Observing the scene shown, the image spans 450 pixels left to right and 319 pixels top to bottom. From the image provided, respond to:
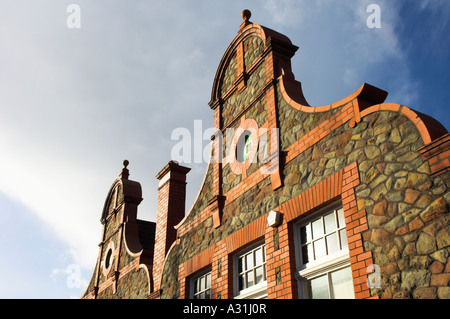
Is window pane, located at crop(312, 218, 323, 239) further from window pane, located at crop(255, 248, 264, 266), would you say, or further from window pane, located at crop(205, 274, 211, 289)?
window pane, located at crop(205, 274, 211, 289)

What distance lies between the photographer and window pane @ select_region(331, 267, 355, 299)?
18.8 ft

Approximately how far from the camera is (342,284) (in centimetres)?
589

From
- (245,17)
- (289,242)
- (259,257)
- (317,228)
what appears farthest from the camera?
(245,17)

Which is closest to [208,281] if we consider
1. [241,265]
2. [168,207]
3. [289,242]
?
[241,265]

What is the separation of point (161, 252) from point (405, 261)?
756 centimetres

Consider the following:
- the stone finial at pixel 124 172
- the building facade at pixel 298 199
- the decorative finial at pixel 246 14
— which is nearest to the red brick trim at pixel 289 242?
the building facade at pixel 298 199

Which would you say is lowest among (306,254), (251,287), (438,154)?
(251,287)

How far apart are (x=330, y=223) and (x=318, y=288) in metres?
0.94

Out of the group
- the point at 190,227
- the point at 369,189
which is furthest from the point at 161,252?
the point at 369,189

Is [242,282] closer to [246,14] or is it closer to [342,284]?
[342,284]

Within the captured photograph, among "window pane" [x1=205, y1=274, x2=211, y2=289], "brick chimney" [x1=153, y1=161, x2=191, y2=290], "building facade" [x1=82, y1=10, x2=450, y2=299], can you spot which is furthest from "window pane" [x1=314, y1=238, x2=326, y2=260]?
"brick chimney" [x1=153, y1=161, x2=191, y2=290]

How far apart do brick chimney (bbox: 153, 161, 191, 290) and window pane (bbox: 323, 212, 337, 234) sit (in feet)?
18.8
